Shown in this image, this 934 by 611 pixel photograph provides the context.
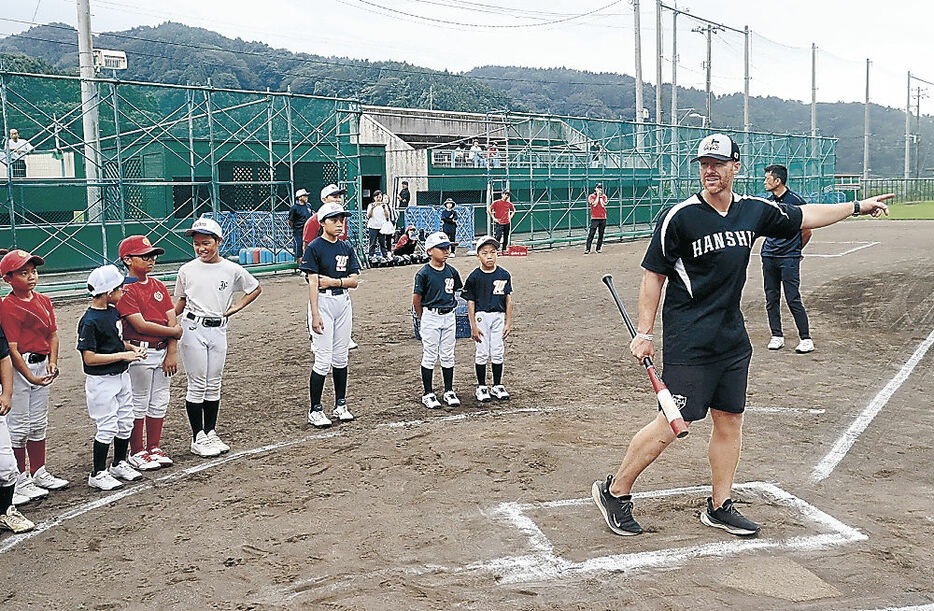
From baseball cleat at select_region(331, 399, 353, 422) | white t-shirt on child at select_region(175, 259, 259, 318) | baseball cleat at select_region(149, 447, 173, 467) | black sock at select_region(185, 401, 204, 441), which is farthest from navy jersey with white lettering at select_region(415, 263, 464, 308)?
baseball cleat at select_region(149, 447, 173, 467)

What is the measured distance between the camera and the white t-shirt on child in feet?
20.9

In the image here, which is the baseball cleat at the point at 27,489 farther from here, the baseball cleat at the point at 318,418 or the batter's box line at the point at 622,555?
the batter's box line at the point at 622,555

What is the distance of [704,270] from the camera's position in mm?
4570

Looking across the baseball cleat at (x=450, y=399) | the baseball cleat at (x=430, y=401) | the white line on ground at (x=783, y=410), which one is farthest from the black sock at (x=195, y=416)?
the white line on ground at (x=783, y=410)

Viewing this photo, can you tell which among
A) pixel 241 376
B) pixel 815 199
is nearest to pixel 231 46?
pixel 815 199

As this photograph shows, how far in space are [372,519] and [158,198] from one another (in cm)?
1971

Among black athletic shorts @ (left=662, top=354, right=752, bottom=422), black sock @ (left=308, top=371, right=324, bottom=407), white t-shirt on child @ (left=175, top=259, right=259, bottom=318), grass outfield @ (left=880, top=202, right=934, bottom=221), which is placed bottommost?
black sock @ (left=308, top=371, right=324, bottom=407)

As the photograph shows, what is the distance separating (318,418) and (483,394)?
1.65 m

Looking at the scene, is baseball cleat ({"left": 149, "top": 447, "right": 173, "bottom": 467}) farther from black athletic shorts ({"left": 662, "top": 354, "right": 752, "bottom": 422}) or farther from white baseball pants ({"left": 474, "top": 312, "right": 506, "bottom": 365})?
black athletic shorts ({"left": 662, "top": 354, "right": 752, "bottom": 422})

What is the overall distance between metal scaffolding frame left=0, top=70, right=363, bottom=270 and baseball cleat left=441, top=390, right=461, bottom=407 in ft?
37.9

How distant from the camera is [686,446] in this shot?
6453 millimetres

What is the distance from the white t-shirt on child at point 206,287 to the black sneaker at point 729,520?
377 cm

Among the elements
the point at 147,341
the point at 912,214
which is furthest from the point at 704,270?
the point at 912,214

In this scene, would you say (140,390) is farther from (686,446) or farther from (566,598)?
(686,446)
